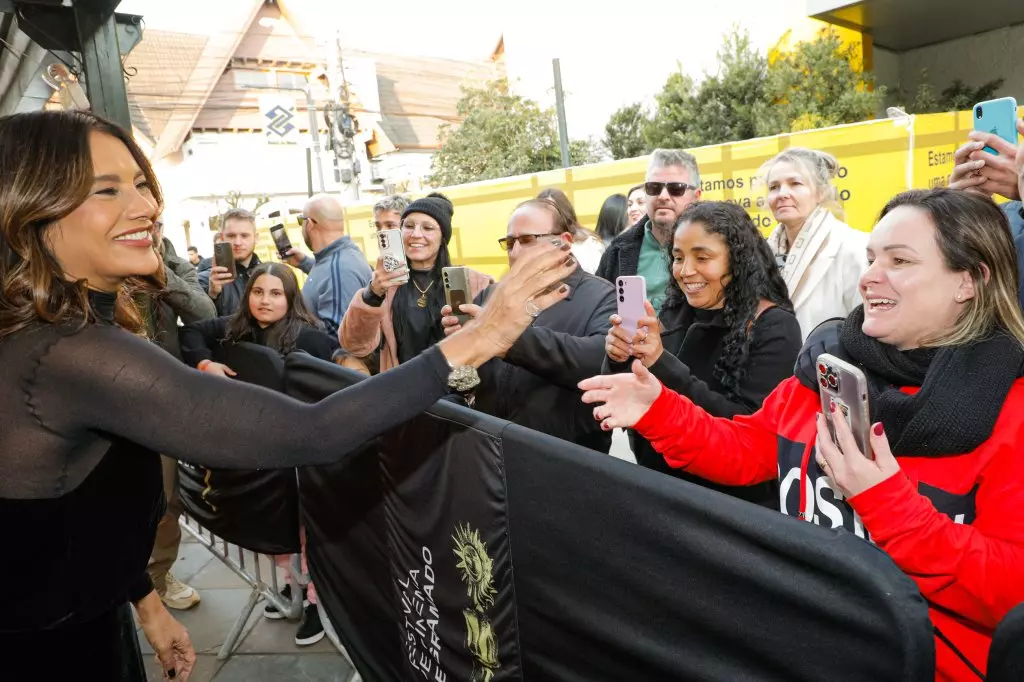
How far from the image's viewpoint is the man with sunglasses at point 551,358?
250 centimetres

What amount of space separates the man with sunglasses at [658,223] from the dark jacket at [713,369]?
114 cm

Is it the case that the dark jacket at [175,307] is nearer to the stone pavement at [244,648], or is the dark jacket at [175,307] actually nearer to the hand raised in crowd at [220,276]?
the hand raised in crowd at [220,276]

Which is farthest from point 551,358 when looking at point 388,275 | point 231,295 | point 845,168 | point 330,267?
point 845,168

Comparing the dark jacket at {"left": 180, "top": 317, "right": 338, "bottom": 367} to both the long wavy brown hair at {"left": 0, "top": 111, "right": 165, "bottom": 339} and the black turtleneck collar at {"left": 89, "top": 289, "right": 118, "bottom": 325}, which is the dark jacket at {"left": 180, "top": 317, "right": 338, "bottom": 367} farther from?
the long wavy brown hair at {"left": 0, "top": 111, "right": 165, "bottom": 339}

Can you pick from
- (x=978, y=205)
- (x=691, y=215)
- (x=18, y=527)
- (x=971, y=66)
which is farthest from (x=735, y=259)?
(x=971, y=66)

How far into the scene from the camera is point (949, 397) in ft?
4.44

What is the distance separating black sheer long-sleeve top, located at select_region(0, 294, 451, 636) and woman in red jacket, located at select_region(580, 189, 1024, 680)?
734 mm

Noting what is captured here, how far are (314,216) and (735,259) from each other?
3489 millimetres

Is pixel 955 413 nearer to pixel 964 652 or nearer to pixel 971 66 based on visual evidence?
pixel 964 652

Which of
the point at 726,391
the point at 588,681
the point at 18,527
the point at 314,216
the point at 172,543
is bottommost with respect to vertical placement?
the point at 172,543

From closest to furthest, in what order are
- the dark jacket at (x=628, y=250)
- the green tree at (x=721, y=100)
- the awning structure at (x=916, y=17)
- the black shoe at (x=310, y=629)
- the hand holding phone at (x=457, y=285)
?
the hand holding phone at (x=457, y=285)
the black shoe at (x=310, y=629)
the dark jacket at (x=628, y=250)
the awning structure at (x=916, y=17)
the green tree at (x=721, y=100)

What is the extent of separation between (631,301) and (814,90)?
1295cm

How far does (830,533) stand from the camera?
1024 mm

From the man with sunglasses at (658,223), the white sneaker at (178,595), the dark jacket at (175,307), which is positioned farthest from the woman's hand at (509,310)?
the white sneaker at (178,595)
